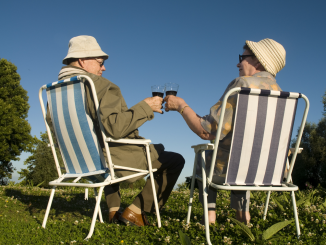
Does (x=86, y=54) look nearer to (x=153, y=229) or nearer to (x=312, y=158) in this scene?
(x=153, y=229)

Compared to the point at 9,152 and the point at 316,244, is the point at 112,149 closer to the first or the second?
the point at 316,244

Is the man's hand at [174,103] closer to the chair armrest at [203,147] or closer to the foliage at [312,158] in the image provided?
the chair armrest at [203,147]

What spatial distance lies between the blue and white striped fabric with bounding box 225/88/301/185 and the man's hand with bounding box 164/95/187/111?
34.8 inches

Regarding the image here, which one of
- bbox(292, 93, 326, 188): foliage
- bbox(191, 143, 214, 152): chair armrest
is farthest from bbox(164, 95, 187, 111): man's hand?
bbox(292, 93, 326, 188): foliage

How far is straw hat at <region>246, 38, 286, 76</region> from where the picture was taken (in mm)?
3145

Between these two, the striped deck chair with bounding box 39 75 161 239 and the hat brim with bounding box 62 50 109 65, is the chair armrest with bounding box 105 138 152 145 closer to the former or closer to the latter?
the striped deck chair with bounding box 39 75 161 239

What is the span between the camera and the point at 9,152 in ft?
74.2

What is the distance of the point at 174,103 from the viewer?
3324mm

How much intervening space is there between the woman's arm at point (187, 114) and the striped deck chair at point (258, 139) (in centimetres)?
21

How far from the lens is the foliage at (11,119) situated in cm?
2167

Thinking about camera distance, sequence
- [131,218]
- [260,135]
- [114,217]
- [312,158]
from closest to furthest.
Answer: [260,135]
[131,218]
[114,217]
[312,158]

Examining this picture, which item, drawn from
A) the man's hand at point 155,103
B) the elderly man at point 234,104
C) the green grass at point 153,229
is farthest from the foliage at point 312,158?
the man's hand at point 155,103

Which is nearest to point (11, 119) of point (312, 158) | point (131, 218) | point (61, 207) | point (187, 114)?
point (61, 207)

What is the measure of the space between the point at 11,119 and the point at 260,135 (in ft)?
77.7
